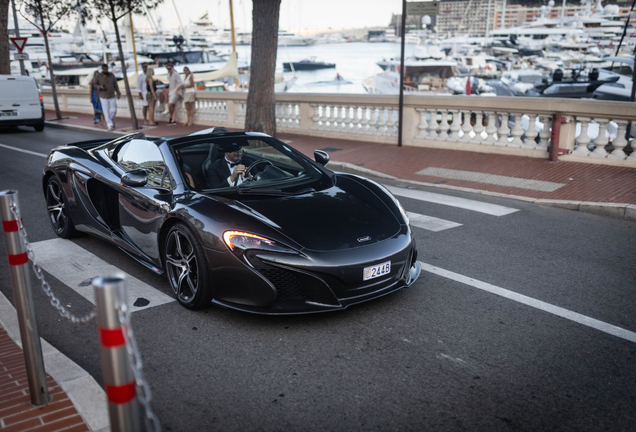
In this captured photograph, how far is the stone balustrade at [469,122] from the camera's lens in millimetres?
9945

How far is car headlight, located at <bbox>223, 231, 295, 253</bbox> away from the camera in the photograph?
4082 millimetres

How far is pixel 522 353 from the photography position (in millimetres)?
3881

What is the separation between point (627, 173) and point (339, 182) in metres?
6.32

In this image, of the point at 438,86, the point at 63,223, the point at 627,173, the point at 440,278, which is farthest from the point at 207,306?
the point at 438,86

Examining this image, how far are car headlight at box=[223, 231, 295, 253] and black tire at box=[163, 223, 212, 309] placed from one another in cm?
30

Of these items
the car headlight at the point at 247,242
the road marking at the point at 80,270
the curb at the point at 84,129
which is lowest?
the curb at the point at 84,129

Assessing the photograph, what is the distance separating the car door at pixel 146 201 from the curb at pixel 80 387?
4.30ft

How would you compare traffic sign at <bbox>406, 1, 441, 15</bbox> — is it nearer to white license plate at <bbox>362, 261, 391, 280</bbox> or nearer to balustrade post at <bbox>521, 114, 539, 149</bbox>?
balustrade post at <bbox>521, 114, 539, 149</bbox>

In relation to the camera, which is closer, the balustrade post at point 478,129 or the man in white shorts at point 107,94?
the balustrade post at point 478,129

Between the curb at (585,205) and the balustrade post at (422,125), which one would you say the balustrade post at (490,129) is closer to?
the balustrade post at (422,125)

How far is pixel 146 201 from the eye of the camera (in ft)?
16.4

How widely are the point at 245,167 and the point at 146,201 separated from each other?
920 millimetres

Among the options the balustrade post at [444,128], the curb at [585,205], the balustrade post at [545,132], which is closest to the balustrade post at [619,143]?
the balustrade post at [545,132]

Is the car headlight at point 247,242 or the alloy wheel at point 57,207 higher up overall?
the car headlight at point 247,242
